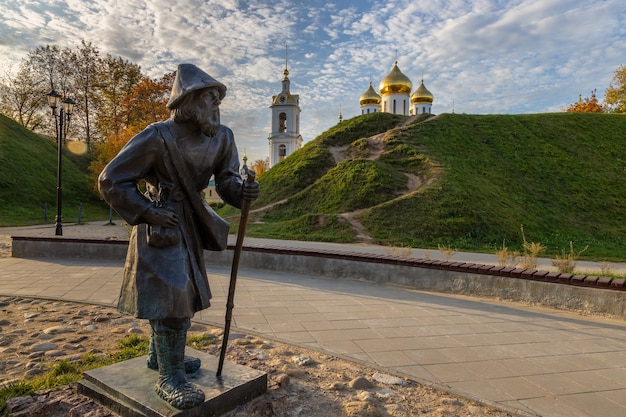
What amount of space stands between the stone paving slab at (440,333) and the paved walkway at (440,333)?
0.04ft

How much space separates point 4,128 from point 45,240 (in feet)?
102

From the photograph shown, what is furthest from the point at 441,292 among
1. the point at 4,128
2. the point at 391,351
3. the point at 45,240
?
the point at 4,128

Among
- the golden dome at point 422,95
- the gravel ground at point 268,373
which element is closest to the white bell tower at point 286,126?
the golden dome at point 422,95

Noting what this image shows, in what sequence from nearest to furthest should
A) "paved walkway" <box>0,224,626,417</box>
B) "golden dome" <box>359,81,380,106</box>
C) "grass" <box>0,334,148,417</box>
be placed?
1. "grass" <box>0,334,148,417</box>
2. "paved walkway" <box>0,224,626,417</box>
3. "golden dome" <box>359,81,380,106</box>

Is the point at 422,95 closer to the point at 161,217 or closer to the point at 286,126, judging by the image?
the point at 286,126

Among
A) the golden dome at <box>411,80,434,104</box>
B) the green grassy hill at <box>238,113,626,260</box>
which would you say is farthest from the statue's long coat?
the golden dome at <box>411,80,434,104</box>

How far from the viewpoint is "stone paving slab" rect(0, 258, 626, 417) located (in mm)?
3445

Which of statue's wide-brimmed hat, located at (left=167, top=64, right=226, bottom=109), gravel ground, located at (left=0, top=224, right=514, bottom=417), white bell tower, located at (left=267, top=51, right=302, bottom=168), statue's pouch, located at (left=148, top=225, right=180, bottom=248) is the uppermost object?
white bell tower, located at (left=267, top=51, right=302, bottom=168)

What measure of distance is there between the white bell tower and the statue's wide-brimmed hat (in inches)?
2054

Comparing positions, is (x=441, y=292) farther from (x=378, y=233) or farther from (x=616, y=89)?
(x=616, y=89)

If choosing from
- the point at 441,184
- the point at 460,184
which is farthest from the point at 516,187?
the point at 441,184

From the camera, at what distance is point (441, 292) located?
7.16m

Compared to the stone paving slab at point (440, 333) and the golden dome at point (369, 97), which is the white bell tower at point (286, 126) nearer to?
the golden dome at point (369, 97)

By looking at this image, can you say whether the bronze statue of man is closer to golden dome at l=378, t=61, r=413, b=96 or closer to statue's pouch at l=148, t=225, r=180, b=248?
statue's pouch at l=148, t=225, r=180, b=248
